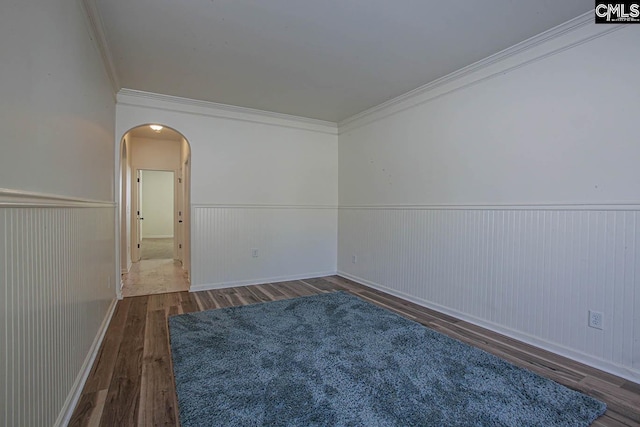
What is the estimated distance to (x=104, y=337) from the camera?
259cm

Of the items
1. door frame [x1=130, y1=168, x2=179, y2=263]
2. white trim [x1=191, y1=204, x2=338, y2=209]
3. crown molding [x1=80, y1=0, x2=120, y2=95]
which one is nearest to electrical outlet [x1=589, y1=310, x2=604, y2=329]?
white trim [x1=191, y1=204, x2=338, y2=209]

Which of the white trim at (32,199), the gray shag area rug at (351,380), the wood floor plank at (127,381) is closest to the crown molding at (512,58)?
the gray shag area rug at (351,380)

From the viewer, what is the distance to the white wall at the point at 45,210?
3.34 feet

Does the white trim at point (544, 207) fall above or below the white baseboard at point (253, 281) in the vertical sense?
above

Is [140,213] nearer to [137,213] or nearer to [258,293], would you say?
[137,213]

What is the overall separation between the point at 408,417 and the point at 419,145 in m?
2.83

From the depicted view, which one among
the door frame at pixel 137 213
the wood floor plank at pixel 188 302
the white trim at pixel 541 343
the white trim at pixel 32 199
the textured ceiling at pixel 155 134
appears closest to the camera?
the white trim at pixel 32 199

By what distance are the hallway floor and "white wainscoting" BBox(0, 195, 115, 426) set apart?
191cm

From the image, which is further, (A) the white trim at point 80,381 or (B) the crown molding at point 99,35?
(B) the crown molding at point 99,35

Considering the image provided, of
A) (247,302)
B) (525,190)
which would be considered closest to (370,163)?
(525,190)

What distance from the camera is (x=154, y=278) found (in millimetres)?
4844

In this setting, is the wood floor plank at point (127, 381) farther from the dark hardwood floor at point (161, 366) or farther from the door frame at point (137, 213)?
the door frame at point (137, 213)

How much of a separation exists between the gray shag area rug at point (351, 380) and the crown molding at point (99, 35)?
2.48m

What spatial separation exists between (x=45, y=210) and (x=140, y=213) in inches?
241
